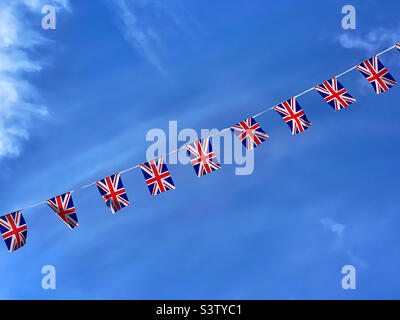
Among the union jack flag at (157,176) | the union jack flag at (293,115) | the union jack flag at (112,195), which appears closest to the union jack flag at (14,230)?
the union jack flag at (112,195)

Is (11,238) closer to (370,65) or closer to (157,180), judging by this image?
(157,180)

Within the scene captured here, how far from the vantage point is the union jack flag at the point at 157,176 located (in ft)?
60.1

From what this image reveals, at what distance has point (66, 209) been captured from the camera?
17.4m

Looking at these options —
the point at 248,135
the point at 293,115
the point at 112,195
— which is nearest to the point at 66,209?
the point at 112,195

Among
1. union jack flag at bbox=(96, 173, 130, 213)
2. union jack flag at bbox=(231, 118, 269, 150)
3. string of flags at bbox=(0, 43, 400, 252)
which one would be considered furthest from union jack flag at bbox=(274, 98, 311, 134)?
union jack flag at bbox=(96, 173, 130, 213)

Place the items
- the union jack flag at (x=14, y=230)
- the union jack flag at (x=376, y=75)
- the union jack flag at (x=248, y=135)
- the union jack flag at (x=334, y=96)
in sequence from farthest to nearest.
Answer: the union jack flag at (x=376, y=75) → the union jack flag at (x=334, y=96) → the union jack flag at (x=248, y=135) → the union jack flag at (x=14, y=230)

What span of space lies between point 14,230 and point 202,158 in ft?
27.1

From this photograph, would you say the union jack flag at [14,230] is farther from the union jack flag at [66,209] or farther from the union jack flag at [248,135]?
the union jack flag at [248,135]

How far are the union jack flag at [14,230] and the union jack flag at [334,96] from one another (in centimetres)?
1463

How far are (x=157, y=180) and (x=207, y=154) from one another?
8.31ft

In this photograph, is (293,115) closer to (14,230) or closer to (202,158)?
(202,158)
